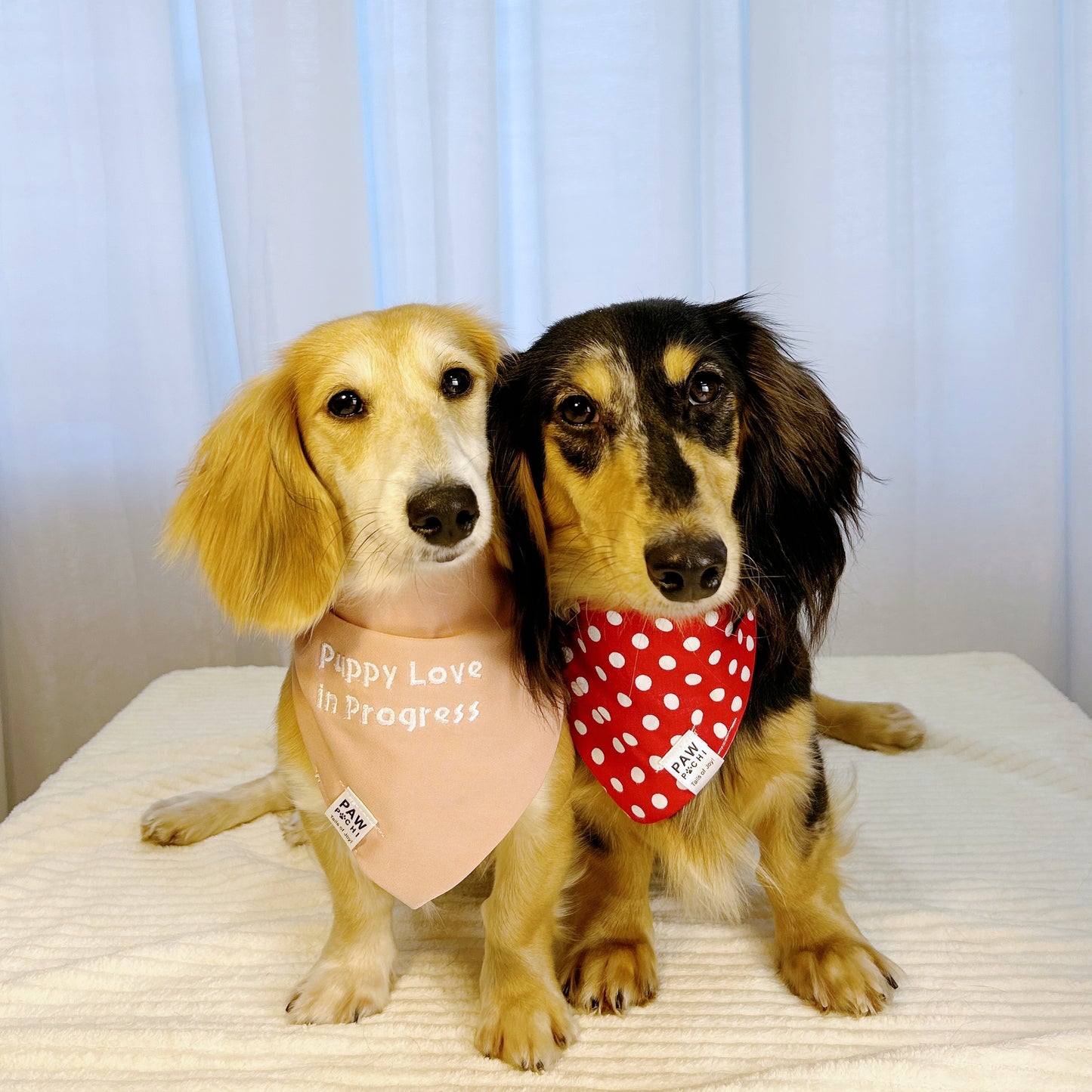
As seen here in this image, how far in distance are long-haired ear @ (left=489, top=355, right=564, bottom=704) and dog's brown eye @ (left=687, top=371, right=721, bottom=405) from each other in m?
0.17

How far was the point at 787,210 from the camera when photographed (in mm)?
2270

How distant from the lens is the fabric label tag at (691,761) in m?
1.12

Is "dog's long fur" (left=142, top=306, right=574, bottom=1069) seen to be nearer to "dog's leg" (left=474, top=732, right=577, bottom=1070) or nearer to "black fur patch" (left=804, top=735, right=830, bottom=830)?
"dog's leg" (left=474, top=732, right=577, bottom=1070)

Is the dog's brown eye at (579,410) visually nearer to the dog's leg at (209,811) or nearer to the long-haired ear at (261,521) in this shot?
the long-haired ear at (261,521)

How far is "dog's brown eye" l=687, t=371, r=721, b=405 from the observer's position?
1120 millimetres

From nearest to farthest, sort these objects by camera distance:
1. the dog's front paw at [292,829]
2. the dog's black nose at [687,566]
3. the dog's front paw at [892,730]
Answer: the dog's black nose at [687,566]
the dog's front paw at [292,829]
the dog's front paw at [892,730]

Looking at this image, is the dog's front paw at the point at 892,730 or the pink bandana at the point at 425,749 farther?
the dog's front paw at the point at 892,730

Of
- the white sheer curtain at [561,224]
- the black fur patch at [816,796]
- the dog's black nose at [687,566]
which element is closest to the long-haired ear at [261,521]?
the dog's black nose at [687,566]

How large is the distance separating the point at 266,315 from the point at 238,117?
429 millimetres

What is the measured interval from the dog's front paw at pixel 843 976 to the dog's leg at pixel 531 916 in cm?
26

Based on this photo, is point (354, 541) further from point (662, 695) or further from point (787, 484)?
point (787, 484)

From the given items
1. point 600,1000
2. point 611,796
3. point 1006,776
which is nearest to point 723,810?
point 611,796

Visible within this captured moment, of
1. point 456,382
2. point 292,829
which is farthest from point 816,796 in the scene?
point 292,829

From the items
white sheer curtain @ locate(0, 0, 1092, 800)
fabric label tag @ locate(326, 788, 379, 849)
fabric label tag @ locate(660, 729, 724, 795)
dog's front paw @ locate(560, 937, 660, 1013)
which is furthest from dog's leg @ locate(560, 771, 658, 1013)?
white sheer curtain @ locate(0, 0, 1092, 800)
